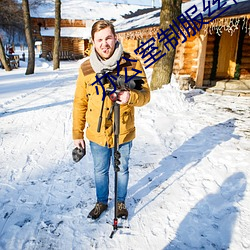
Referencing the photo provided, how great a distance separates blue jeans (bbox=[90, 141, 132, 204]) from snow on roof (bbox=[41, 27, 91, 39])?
29.4 meters

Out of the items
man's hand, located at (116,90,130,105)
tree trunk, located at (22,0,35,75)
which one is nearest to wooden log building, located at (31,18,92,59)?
tree trunk, located at (22,0,35,75)

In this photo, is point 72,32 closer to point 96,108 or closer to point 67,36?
point 67,36

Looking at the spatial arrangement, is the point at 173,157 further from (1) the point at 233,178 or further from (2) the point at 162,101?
(2) the point at 162,101

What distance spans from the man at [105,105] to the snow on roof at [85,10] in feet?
112

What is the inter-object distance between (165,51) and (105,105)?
18.8 ft

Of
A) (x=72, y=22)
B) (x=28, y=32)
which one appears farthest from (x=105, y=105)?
(x=72, y=22)

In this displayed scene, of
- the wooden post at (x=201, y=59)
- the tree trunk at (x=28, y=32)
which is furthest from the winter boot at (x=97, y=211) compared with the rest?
the tree trunk at (x=28, y=32)

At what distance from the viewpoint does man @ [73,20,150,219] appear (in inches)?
72.4

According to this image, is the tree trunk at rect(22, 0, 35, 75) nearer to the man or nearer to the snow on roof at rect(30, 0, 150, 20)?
the man

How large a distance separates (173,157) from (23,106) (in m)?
4.96

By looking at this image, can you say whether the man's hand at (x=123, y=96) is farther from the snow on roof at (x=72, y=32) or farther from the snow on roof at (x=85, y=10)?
the snow on roof at (x=85, y=10)

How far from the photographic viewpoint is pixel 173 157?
3.90m

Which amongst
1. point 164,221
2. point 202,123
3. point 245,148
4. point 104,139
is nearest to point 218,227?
point 164,221

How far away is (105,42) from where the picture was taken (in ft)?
6.01
